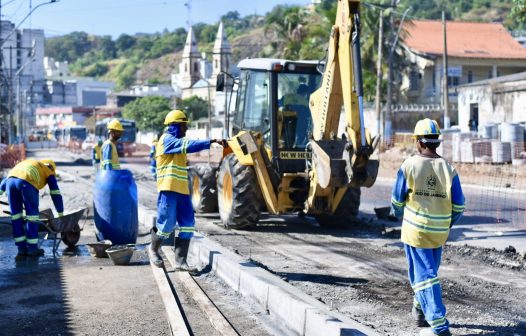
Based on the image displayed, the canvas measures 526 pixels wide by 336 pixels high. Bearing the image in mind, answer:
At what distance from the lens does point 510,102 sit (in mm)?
36344

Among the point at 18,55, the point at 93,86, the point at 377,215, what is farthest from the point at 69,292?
the point at 93,86

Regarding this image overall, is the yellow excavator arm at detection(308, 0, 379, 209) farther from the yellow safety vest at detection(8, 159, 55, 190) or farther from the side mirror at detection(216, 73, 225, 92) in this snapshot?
the yellow safety vest at detection(8, 159, 55, 190)

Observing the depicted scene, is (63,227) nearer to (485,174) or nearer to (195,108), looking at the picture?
(485,174)

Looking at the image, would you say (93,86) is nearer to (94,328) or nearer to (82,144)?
(82,144)

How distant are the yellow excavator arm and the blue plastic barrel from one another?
9.52 feet

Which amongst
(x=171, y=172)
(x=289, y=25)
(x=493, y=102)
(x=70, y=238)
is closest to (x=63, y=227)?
(x=70, y=238)

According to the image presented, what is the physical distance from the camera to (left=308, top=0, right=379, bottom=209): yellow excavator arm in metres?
11.6

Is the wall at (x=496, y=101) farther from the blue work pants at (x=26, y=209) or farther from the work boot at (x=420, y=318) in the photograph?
the work boot at (x=420, y=318)

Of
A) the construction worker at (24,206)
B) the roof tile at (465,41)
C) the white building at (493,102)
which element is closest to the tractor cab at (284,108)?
the construction worker at (24,206)

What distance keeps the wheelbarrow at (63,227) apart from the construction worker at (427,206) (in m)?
6.46

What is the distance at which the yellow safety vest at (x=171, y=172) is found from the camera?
9.76 metres

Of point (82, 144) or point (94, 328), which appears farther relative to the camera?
point (82, 144)

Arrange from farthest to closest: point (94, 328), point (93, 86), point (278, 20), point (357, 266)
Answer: point (93, 86) < point (278, 20) < point (357, 266) < point (94, 328)

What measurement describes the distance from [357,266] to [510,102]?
2839cm
